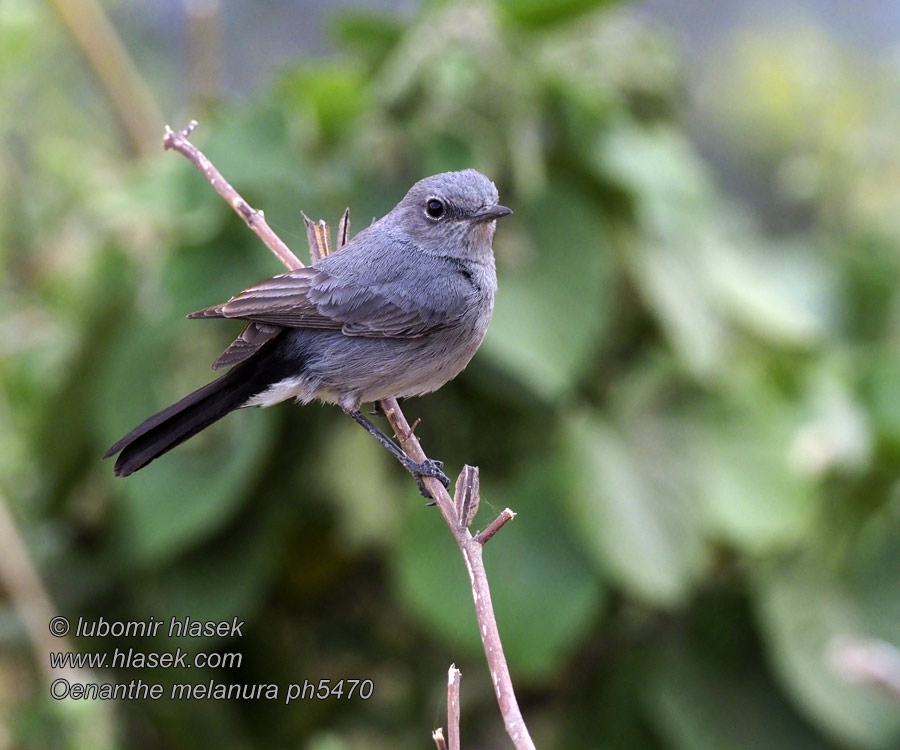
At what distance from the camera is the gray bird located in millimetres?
2502

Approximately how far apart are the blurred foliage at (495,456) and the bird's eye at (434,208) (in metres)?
1.08

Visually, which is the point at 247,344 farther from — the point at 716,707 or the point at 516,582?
the point at 716,707

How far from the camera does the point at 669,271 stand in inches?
171

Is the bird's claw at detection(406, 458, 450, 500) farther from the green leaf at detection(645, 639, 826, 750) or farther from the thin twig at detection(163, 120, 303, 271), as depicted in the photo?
the green leaf at detection(645, 639, 826, 750)

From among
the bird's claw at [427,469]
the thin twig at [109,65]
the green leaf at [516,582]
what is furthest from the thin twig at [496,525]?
the thin twig at [109,65]

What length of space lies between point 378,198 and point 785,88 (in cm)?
455

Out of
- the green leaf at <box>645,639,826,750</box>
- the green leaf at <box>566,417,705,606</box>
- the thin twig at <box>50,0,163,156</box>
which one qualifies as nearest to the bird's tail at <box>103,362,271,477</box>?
the green leaf at <box>566,417,705,606</box>

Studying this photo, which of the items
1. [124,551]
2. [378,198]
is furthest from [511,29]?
[124,551]

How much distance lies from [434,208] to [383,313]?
1.09ft

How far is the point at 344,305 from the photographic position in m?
2.64

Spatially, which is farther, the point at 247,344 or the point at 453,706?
the point at 247,344

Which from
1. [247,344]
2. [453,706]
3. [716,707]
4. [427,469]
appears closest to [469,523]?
[453,706]

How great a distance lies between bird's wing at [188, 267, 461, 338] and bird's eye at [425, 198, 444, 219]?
0.62 ft

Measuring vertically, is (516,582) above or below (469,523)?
above
